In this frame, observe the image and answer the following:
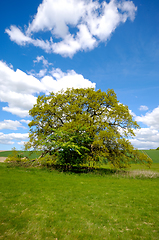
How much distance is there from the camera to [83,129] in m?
26.7

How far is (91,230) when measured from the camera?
25.8ft

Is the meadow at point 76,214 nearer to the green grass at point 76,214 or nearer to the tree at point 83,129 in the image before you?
the green grass at point 76,214

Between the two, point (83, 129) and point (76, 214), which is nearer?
point (76, 214)

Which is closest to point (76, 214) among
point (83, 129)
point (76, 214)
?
point (76, 214)

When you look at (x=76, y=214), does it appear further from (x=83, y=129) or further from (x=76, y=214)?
(x=83, y=129)

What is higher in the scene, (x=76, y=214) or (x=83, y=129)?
(x=83, y=129)

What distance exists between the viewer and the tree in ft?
84.3

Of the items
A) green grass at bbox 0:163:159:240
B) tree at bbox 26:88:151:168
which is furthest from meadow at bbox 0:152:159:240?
tree at bbox 26:88:151:168

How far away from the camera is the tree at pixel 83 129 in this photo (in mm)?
25688

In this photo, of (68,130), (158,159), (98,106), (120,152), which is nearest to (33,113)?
(68,130)

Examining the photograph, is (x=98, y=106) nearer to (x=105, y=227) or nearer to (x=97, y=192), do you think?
(x=97, y=192)

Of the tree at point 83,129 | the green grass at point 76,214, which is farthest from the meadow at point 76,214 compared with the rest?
the tree at point 83,129

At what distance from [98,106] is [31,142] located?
1608cm

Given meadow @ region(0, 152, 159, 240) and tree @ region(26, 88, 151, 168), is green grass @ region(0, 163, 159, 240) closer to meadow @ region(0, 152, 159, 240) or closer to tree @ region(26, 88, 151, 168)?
meadow @ region(0, 152, 159, 240)
